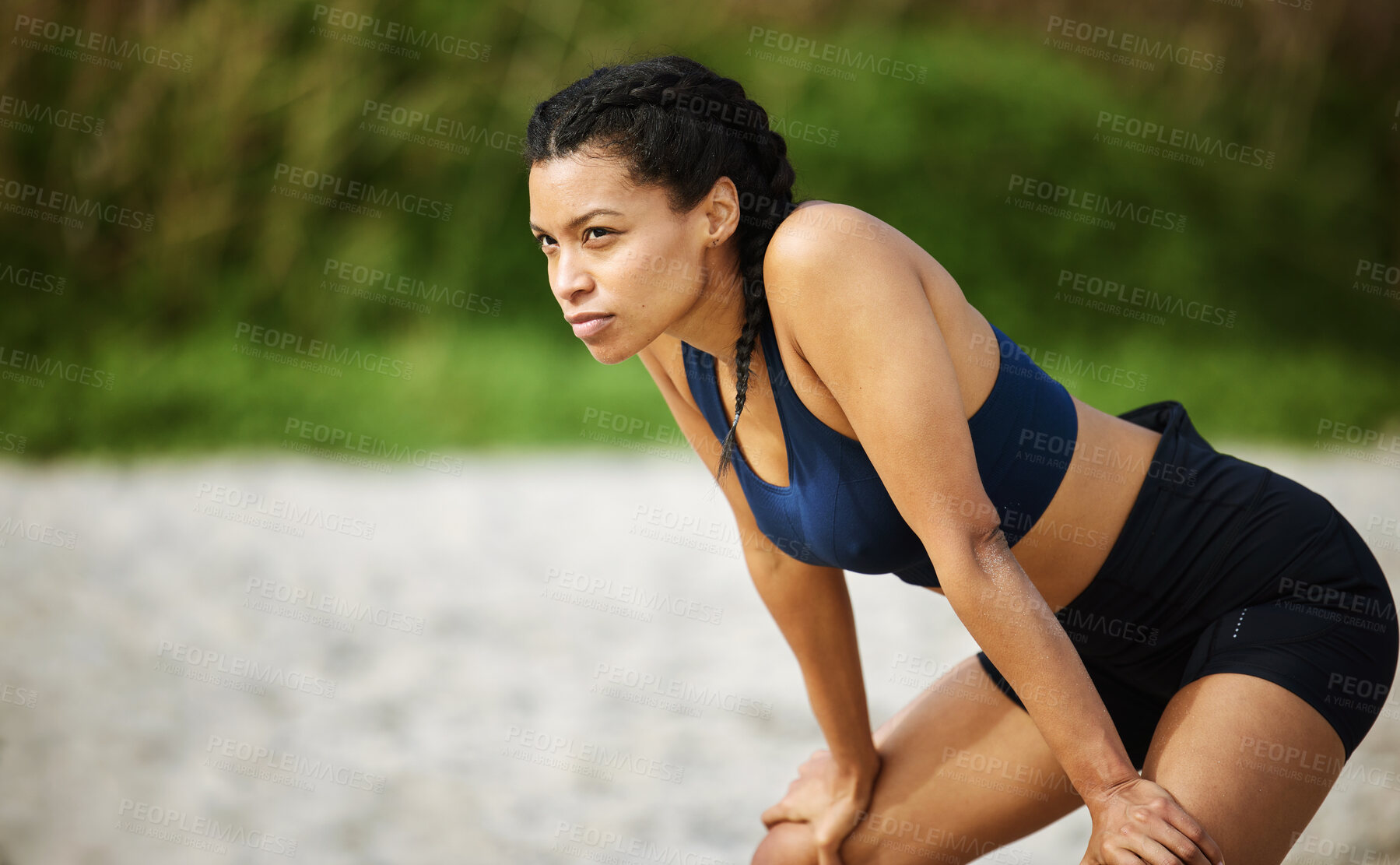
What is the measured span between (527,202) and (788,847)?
6.21 m

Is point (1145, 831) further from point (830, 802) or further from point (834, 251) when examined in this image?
point (834, 251)

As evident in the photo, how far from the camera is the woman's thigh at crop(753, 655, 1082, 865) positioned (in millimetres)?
2059

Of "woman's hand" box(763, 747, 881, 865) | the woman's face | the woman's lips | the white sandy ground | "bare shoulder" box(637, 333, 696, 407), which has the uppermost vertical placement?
the woman's face

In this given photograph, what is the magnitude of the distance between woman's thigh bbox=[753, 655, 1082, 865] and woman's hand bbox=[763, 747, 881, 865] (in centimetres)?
2

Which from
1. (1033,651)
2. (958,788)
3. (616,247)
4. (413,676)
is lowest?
(413,676)

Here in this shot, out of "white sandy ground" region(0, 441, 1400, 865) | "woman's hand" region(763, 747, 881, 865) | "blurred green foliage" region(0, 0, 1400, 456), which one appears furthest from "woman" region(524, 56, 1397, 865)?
"blurred green foliage" region(0, 0, 1400, 456)

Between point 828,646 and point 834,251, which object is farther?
point 828,646

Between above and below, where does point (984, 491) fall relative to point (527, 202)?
below

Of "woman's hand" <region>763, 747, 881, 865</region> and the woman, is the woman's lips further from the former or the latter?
"woman's hand" <region>763, 747, 881, 865</region>

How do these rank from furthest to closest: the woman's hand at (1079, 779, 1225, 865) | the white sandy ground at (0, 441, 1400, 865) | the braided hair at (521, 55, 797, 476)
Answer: the white sandy ground at (0, 441, 1400, 865)
the braided hair at (521, 55, 797, 476)
the woman's hand at (1079, 779, 1225, 865)

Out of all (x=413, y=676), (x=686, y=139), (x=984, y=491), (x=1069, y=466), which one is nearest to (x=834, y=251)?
(x=686, y=139)

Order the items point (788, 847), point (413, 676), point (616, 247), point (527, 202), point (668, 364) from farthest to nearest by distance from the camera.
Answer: point (527, 202)
point (413, 676)
point (788, 847)
point (668, 364)
point (616, 247)

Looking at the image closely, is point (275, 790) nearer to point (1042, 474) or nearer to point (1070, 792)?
point (1070, 792)

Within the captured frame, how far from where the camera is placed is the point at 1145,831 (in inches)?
59.5
